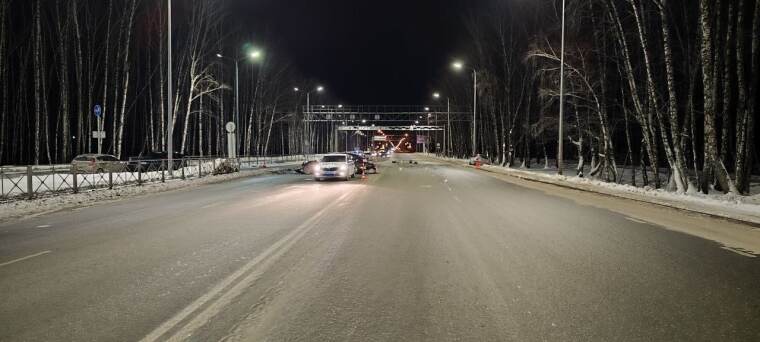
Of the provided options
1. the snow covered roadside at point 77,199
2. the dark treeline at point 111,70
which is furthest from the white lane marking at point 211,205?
the dark treeline at point 111,70

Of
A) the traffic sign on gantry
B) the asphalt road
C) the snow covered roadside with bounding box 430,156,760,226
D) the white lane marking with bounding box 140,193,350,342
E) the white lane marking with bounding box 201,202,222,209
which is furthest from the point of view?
the traffic sign on gantry

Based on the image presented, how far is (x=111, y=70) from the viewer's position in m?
58.1

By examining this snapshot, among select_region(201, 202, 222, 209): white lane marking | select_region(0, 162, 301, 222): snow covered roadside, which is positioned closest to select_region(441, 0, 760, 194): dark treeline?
select_region(201, 202, 222, 209): white lane marking

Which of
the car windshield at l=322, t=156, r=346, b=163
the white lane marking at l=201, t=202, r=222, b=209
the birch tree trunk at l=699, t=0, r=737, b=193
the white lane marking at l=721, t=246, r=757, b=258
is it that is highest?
the birch tree trunk at l=699, t=0, r=737, b=193

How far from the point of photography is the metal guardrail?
679 inches

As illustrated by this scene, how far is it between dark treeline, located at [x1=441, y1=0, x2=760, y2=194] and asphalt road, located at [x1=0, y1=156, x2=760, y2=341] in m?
9.37

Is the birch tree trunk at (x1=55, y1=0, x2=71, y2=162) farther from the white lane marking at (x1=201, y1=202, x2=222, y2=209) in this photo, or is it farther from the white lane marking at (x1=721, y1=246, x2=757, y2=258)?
the white lane marking at (x1=721, y1=246, x2=757, y2=258)

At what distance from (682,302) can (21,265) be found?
28.3ft

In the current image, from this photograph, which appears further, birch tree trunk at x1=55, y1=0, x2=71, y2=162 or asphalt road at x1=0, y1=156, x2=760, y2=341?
birch tree trunk at x1=55, y1=0, x2=71, y2=162

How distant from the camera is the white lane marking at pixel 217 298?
4.65 meters

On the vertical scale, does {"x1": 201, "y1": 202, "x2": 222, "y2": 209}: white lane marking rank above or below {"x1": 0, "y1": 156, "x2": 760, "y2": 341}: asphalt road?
above

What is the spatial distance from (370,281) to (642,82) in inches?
1041

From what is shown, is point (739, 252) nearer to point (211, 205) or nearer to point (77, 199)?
point (211, 205)

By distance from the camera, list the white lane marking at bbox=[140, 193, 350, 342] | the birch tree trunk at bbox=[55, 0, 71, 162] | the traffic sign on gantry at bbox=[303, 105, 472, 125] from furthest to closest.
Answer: the traffic sign on gantry at bbox=[303, 105, 472, 125] < the birch tree trunk at bbox=[55, 0, 71, 162] < the white lane marking at bbox=[140, 193, 350, 342]
